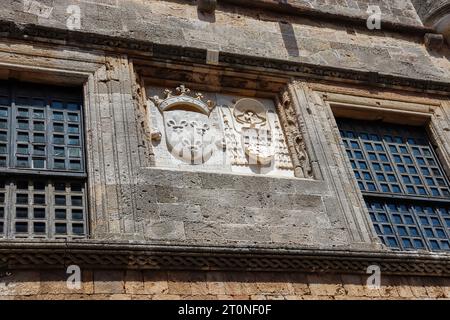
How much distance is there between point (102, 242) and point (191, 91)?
2892 millimetres

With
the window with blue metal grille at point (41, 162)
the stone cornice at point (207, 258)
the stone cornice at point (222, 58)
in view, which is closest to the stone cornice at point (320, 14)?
the stone cornice at point (222, 58)

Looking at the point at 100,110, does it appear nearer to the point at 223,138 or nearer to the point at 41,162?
the point at 41,162

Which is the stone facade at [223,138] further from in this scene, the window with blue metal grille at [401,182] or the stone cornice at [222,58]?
the window with blue metal grille at [401,182]

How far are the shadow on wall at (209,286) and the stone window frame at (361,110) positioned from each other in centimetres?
152

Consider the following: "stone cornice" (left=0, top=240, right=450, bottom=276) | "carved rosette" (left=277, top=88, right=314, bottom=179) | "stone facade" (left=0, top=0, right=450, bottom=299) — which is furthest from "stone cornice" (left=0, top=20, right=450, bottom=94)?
"stone cornice" (left=0, top=240, right=450, bottom=276)

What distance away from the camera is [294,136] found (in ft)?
25.6

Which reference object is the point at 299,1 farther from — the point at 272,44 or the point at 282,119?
the point at 282,119

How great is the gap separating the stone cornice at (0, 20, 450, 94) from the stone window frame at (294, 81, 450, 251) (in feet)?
0.43

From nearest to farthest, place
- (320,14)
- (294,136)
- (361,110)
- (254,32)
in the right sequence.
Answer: (294,136) → (361,110) → (254,32) → (320,14)

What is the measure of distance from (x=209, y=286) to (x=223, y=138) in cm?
A: 219

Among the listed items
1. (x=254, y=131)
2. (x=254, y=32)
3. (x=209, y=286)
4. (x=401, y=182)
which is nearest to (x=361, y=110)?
(x=401, y=182)

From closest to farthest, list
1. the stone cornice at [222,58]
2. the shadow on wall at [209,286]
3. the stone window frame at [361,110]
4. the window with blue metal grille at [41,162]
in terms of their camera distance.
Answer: the shadow on wall at [209,286] < the window with blue metal grille at [41,162] < the stone cornice at [222,58] < the stone window frame at [361,110]

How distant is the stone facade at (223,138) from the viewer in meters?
5.78

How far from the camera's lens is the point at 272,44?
8.91 meters
